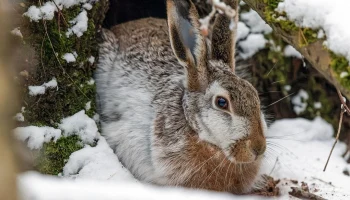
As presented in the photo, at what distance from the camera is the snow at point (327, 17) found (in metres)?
3.49

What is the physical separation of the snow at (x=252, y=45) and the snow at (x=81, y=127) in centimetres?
188

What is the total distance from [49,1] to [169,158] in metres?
1.47

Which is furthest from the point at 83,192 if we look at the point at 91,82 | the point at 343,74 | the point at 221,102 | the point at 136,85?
the point at 136,85

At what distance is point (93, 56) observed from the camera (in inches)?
195

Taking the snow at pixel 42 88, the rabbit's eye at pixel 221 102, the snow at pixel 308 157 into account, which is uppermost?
the rabbit's eye at pixel 221 102

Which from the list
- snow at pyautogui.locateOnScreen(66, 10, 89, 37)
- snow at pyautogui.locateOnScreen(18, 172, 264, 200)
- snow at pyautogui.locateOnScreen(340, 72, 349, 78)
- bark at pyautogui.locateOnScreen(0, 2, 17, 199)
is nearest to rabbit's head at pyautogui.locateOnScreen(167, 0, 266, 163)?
snow at pyautogui.locateOnScreen(66, 10, 89, 37)

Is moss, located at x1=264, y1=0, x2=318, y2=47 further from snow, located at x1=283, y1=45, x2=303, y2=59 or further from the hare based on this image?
snow, located at x1=283, y1=45, x2=303, y2=59

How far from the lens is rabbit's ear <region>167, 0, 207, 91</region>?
4453mm

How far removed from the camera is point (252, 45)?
592 cm

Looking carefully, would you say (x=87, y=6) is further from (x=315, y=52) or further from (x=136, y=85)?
(x=315, y=52)

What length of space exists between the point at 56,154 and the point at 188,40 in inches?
51.1

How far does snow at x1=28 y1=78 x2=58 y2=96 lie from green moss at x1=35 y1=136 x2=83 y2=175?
386mm

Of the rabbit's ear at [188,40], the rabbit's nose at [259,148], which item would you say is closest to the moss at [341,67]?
the rabbit's nose at [259,148]

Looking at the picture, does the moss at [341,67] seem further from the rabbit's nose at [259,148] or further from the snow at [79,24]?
the snow at [79,24]
